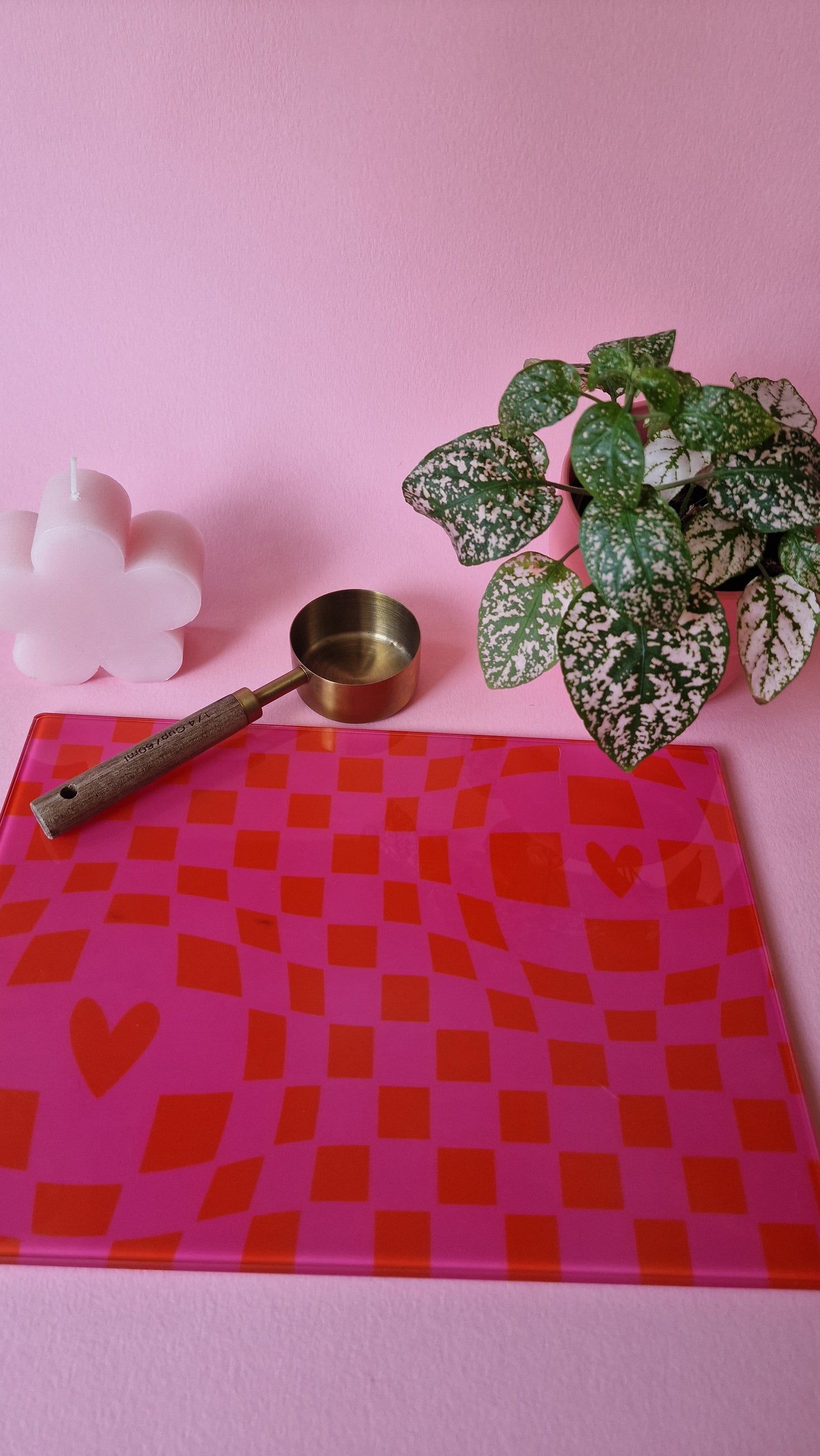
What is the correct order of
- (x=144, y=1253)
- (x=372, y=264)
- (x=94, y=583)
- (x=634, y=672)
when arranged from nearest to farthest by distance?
(x=144, y=1253)
(x=634, y=672)
(x=94, y=583)
(x=372, y=264)

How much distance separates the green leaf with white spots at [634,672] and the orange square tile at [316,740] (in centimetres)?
34

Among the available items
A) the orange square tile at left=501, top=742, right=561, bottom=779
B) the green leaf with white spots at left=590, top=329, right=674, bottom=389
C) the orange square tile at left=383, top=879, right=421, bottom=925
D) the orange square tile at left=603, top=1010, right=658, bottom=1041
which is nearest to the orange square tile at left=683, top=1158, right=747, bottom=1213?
the orange square tile at left=603, top=1010, right=658, bottom=1041

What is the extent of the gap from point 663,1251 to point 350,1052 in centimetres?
29

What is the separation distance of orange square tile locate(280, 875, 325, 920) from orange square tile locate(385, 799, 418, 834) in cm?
10

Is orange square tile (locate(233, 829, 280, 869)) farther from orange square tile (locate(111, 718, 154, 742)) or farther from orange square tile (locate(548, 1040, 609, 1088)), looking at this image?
orange square tile (locate(548, 1040, 609, 1088))

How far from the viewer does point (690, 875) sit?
1.02m

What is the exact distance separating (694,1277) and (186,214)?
1.24 metres

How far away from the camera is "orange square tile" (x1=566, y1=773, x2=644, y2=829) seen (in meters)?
1.07

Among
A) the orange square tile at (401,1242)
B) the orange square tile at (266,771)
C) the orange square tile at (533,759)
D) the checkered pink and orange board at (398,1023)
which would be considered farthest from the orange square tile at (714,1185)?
the orange square tile at (266,771)

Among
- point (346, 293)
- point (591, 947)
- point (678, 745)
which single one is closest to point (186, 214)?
point (346, 293)

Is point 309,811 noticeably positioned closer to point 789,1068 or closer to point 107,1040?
point 107,1040

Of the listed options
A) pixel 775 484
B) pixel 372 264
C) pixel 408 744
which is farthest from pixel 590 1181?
pixel 372 264

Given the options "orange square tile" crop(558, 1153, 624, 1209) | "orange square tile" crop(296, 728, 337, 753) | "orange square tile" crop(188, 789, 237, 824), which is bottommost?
"orange square tile" crop(558, 1153, 624, 1209)

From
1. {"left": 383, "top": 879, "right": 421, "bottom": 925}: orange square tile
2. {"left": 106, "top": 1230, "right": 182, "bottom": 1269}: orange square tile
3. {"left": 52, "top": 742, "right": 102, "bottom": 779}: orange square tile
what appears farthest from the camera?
{"left": 52, "top": 742, "right": 102, "bottom": 779}: orange square tile
